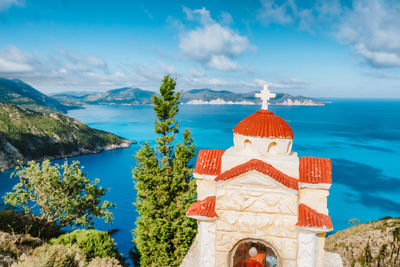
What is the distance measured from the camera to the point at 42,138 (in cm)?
7531

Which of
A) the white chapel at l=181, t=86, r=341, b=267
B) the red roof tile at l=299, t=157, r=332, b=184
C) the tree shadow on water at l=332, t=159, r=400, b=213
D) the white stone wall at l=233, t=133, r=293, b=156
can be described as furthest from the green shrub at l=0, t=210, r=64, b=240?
the tree shadow on water at l=332, t=159, r=400, b=213

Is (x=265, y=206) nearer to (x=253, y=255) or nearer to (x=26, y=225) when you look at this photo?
(x=253, y=255)

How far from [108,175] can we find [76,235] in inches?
1904

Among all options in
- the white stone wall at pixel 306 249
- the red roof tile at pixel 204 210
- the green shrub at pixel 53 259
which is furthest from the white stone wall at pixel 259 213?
the green shrub at pixel 53 259

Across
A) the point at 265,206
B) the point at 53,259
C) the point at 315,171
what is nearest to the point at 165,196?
the point at 53,259

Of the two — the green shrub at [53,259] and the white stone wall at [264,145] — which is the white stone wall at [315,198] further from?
the green shrub at [53,259]

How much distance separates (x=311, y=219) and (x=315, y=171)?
1.65 m

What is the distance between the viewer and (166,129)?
54.3ft

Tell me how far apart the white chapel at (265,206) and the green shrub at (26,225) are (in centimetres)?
1193

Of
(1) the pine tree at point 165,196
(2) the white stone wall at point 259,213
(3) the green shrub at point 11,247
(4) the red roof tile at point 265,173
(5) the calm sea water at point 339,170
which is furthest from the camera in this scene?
(5) the calm sea water at point 339,170

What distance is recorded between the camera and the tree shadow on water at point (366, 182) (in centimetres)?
4434

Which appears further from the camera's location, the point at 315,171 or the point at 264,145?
the point at 264,145

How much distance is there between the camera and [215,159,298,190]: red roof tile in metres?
7.36

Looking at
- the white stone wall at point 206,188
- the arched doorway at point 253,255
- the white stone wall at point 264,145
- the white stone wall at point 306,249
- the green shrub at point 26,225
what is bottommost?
the green shrub at point 26,225
